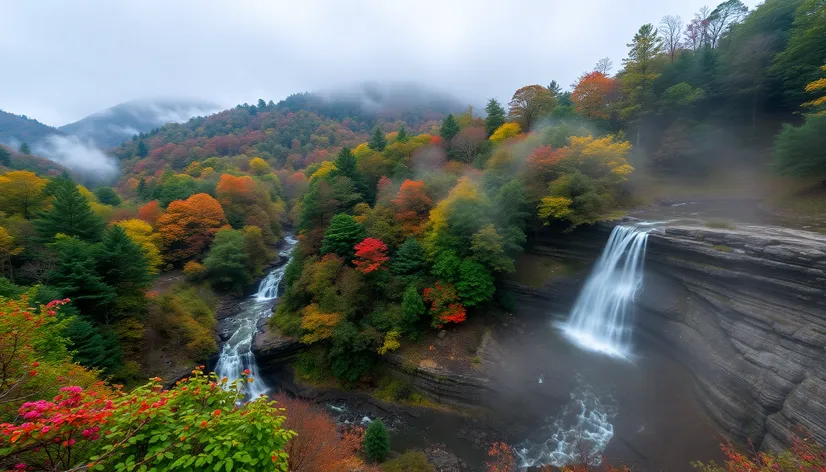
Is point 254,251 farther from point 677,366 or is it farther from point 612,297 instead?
point 677,366

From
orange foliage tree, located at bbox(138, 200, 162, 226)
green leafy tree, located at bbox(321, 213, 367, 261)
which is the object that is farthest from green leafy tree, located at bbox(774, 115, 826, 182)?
orange foliage tree, located at bbox(138, 200, 162, 226)

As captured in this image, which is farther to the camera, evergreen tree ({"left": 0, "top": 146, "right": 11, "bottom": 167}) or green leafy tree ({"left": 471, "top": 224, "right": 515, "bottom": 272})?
evergreen tree ({"left": 0, "top": 146, "right": 11, "bottom": 167})

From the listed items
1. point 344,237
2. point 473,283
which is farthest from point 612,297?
point 344,237

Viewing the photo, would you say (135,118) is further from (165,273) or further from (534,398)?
(534,398)

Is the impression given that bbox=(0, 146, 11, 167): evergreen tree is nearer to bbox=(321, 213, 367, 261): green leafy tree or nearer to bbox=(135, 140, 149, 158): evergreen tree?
bbox=(135, 140, 149, 158): evergreen tree

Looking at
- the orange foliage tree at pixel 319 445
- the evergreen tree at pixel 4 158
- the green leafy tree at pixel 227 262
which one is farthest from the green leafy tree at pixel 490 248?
the evergreen tree at pixel 4 158

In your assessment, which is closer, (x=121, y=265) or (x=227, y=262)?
(x=121, y=265)

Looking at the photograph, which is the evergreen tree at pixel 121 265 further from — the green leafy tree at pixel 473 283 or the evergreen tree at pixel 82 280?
the green leafy tree at pixel 473 283
